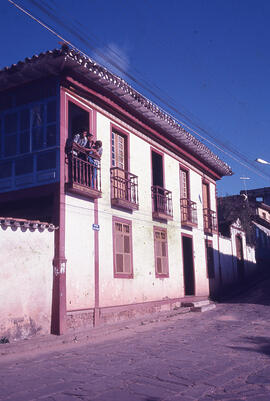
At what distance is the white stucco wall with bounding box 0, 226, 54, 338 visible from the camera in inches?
341

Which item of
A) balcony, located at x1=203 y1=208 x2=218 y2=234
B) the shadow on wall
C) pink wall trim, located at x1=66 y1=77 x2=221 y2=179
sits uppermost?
pink wall trim, located at x1=66 y1=77 x2=221 y2=179

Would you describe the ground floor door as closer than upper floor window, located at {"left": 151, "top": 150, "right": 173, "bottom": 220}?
No

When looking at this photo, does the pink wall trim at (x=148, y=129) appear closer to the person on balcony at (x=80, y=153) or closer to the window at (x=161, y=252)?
the person on balcony at (x=80, y=153)

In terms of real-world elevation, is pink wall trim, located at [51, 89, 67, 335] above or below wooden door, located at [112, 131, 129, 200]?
below

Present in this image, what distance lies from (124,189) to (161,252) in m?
3.21

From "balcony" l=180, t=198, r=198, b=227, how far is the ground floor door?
2.18 feet

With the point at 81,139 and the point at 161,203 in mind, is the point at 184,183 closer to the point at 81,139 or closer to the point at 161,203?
the point at 161,203

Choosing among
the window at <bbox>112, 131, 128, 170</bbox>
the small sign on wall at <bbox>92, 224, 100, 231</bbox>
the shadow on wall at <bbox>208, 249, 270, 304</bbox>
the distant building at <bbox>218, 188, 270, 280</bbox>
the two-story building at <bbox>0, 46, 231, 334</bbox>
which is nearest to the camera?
the two-story building at <bbox>0, 46, 231, 334</bbox>

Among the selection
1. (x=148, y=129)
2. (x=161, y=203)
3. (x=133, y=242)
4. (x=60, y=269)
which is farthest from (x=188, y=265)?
(x=60, y=269)

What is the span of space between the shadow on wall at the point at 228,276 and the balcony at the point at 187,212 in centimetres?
324

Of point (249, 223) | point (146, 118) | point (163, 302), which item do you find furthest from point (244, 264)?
point (146, 118)

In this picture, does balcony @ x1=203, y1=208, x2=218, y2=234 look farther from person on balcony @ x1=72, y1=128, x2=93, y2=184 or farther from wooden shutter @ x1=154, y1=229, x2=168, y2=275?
person on balcony @ x1=72, y1=128, x2=93, y2=184

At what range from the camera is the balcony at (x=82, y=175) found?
1054 centimetres

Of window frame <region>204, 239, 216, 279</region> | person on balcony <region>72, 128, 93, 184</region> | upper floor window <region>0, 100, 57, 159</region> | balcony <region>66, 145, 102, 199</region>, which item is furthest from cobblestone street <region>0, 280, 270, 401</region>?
window frame <region>204, 239, 216, 279</region>
